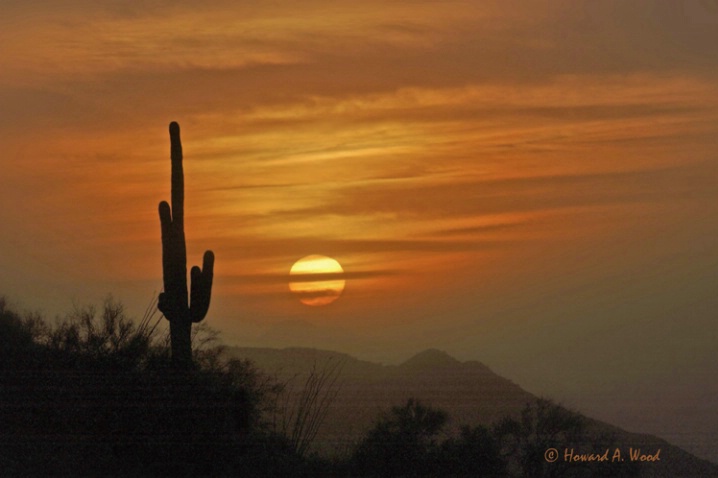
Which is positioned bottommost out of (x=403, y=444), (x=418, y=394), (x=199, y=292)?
(x=403, y=444)

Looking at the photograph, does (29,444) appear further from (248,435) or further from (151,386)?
(248,435)

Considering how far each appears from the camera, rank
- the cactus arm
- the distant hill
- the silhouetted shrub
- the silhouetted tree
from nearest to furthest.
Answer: the silhouetted shrub, the silhouetted tree, the cactus arm, the distant hill

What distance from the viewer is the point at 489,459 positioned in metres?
23.6

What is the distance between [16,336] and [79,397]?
3974mm

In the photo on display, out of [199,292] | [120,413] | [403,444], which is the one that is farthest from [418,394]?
[120,413]

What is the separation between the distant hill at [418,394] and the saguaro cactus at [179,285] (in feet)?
7.36

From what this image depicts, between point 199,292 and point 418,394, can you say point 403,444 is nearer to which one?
point 199,292

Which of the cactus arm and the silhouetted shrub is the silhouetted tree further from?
the cactus arm

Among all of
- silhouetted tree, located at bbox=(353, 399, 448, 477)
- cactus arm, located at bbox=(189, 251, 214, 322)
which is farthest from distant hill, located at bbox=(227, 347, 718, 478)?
cactus arm, located at bbox=(189, 251, 214, 322)

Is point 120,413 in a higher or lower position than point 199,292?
lower

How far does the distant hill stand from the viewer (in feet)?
97.7

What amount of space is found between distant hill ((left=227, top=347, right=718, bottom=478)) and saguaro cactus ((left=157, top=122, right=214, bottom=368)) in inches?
88.4

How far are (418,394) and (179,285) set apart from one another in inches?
1347

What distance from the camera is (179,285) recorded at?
22.4 meters
